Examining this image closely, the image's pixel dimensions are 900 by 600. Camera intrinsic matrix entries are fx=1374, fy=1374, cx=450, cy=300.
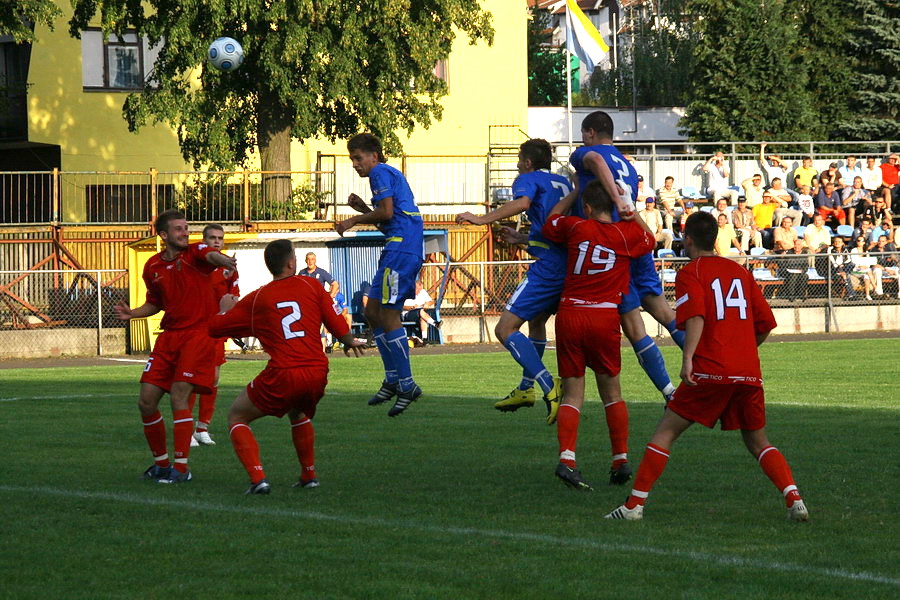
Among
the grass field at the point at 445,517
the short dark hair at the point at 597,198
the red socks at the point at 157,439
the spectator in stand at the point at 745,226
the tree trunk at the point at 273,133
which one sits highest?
the tree trunk at the point at 273,133

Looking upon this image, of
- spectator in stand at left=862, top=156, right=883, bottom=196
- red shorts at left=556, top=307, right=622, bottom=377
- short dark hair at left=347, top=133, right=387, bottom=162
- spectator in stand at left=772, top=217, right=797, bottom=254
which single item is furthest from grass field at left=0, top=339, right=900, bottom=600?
spectator in stand at left=862, top=156, right=883, bottom=196

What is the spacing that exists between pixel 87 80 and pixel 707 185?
1804 centimetres

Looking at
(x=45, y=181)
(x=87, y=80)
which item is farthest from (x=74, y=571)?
(x=87, y=80)

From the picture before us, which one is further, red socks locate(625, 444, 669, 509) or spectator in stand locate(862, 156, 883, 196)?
spectator in stand locate(862, 156, 883, 196)

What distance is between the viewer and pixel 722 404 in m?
7.73

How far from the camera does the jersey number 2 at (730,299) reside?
7.71 m

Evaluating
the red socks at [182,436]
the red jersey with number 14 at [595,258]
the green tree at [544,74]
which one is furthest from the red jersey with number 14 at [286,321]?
the green tree at [544,74]

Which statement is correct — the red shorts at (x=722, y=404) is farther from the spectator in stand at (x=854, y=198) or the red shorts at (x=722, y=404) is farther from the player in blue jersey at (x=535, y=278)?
the spectator in stand at (x=854, y=198)

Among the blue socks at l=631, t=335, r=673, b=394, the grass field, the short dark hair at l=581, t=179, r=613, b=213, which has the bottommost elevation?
the grass field

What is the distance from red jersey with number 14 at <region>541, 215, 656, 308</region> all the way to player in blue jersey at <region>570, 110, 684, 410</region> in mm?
291

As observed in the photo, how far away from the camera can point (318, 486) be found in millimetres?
9211

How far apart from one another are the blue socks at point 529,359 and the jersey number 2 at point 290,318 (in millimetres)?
2251

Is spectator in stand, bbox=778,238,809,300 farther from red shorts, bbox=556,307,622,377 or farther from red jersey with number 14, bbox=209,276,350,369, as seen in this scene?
red jersey with number 14, bbox=209,276,350,369

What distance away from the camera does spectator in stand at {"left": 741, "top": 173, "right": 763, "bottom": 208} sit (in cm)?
3266
